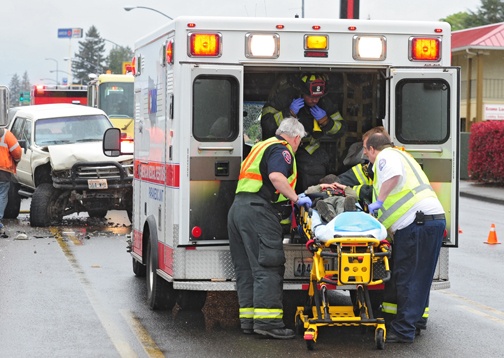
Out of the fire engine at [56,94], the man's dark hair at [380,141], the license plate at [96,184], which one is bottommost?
the license plate at [96,184]

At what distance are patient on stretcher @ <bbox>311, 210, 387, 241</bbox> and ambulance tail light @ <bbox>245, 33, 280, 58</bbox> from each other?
5.22 ft

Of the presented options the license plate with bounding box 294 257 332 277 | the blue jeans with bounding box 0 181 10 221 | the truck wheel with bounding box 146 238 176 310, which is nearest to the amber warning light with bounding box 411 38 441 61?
the license plate with bounding box 294 257 332 277

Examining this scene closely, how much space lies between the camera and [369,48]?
30.8 feet

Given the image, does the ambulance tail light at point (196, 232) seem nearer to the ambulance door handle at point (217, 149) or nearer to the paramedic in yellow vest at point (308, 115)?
the ambulance door handle at point (217, 149)

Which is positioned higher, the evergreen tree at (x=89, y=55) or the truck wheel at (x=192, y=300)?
the evergreen tree at (x=89, y=55)

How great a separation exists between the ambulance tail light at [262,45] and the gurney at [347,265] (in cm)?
143

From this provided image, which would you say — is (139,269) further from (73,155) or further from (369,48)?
(73,155)

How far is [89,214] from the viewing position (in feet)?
67.3

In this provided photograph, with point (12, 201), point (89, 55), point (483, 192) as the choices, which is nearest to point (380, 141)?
point (12, 201)

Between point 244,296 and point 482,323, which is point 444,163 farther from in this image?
point 244,296

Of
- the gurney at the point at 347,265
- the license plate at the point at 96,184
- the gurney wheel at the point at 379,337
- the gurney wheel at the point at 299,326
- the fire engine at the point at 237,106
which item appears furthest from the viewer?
the license plate at the point at 96,184

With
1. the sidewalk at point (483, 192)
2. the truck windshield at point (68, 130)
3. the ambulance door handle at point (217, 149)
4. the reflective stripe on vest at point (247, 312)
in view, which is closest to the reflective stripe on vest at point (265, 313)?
the reflective stripe on vest at point (247, 312)

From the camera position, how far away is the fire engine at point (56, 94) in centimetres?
4128

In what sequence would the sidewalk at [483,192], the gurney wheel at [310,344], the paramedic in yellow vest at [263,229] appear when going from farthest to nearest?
1. the sidewalk at [483,192]
2. the paramedic in yellow vest at [263,229]
3. the gurney wheel at [310,344]
